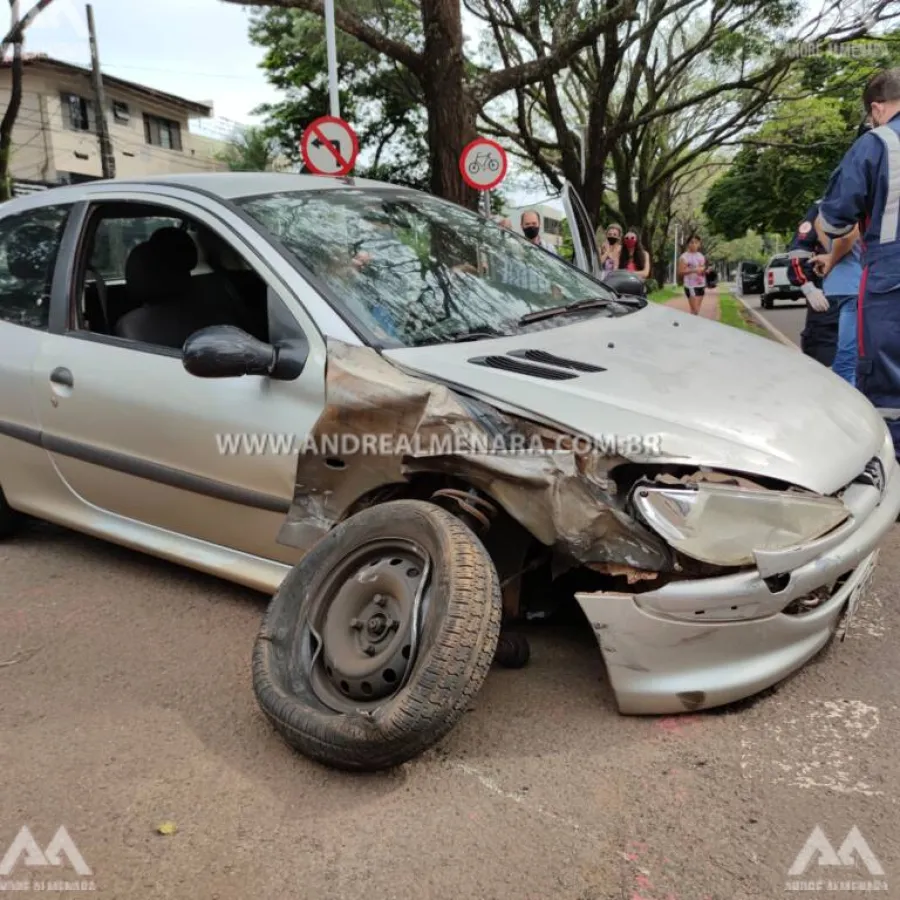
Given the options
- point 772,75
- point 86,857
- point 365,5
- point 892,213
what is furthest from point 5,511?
point 772,75

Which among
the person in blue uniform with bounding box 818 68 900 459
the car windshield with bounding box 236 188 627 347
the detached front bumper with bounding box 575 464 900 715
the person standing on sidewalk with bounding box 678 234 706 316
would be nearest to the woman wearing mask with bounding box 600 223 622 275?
the person standing on sidewalk with bounding box 678 234 706 316

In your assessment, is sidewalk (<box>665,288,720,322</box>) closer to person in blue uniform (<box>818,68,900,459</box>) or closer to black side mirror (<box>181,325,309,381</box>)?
person in blue uniform (<box>818,68,900,459</box>)

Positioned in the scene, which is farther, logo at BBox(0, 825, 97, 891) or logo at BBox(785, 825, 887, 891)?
logo at BBox(0, 825, 97, 891)

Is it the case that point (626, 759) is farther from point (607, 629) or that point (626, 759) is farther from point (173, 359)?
point (173, 359)

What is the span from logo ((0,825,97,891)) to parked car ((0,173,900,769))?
575 mm

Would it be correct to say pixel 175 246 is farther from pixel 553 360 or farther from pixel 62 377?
pixel 553 360

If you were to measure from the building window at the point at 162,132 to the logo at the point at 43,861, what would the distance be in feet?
137

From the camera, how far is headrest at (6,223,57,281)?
12.6 ft

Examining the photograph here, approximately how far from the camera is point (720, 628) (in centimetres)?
233

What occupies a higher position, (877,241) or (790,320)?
(877,241)

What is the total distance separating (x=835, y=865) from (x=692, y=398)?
124cm

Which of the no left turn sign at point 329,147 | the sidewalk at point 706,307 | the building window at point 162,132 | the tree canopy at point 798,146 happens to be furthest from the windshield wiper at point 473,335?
the building window at point 162,132

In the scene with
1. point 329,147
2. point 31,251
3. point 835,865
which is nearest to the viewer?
point 835,865

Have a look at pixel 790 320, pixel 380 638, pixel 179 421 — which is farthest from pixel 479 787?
pixel 790 320
